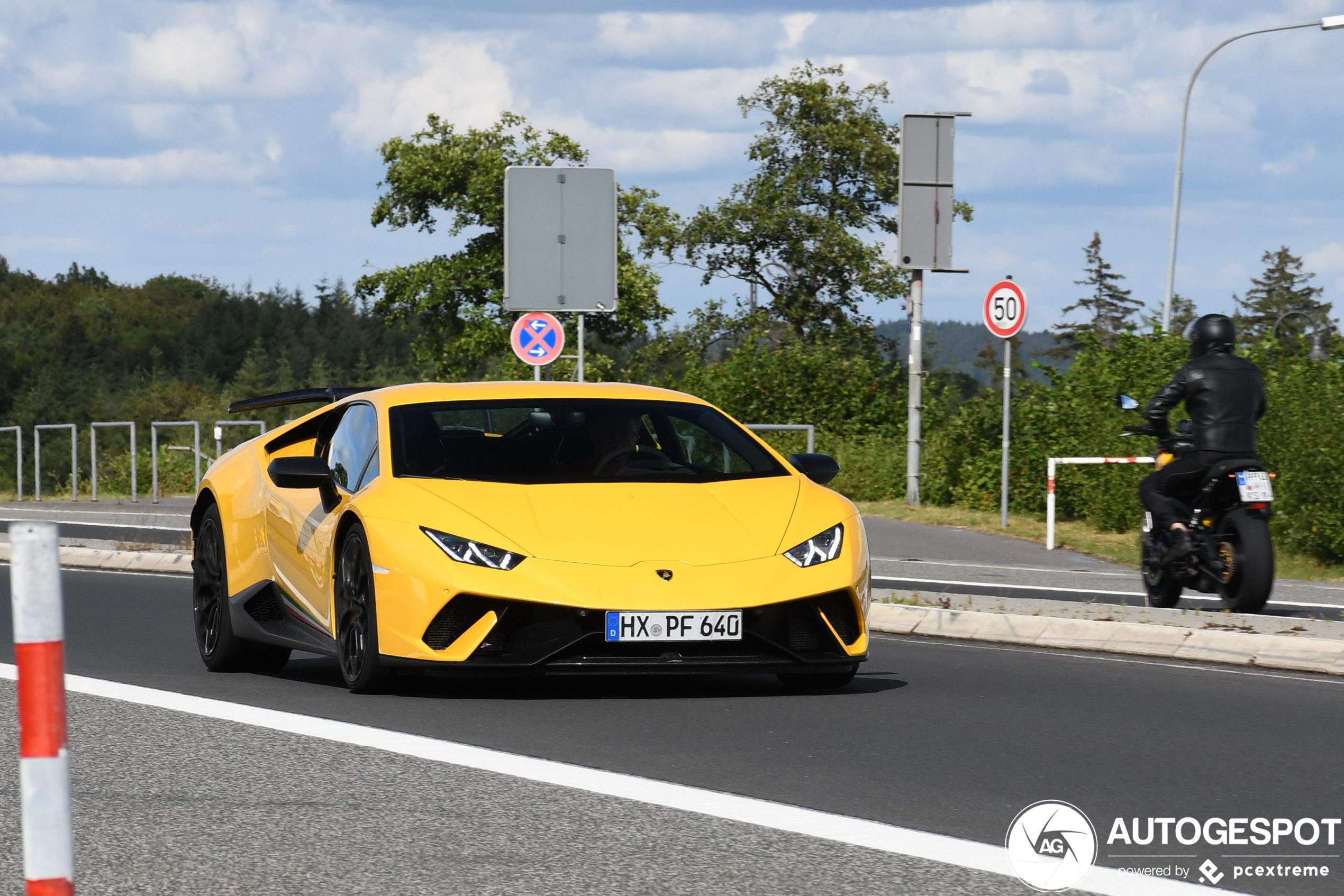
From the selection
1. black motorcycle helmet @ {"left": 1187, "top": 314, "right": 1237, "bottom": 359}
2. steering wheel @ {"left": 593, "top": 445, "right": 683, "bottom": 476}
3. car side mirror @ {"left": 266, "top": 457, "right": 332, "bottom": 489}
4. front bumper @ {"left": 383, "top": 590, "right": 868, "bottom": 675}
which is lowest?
front bumper @ {"left": 383, "top": 590, "right": 868, "bottom": 675}

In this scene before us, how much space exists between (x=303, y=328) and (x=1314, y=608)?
15881cm

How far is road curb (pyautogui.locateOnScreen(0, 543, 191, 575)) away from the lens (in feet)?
55.9

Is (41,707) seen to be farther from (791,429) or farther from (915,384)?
(915,384)

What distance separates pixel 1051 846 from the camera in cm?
524

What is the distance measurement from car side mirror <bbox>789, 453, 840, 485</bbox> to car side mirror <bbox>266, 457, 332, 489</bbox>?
82.3 inches

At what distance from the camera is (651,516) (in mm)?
8062

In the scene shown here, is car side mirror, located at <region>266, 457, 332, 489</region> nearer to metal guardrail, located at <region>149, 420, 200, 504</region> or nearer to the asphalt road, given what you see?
the asphalt road

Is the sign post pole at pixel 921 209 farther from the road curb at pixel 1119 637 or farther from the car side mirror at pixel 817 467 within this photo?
the car side mirror at pixel 817 467

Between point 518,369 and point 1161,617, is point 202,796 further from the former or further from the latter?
point 518,369

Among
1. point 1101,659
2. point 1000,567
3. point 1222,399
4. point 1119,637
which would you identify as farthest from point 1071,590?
point 1101,659

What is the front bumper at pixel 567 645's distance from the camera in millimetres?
7637

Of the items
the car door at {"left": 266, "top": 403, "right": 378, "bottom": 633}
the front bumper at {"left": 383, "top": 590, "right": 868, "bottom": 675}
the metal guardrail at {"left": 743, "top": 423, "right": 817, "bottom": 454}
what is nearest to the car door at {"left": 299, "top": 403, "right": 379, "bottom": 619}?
the car door at {"left": 266, "top": 403, "right": 378, "bottom": 633}

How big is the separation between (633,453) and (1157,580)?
4903 millimetres

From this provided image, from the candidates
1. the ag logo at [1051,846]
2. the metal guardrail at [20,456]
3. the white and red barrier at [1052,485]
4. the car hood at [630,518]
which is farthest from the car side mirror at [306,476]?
the metal guardrail at [20,456]
